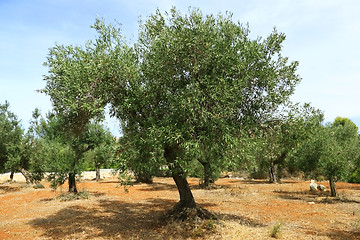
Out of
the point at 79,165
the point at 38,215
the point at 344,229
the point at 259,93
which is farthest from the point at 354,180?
the point at 38,215

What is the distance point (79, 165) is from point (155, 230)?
16424 mm

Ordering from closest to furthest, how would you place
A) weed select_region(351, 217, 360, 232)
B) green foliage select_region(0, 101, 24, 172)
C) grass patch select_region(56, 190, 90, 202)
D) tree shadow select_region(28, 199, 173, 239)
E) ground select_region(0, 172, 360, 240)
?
ground select_region(0, 172, 360, 240), tree shadow select_region(28, 199, 173, 239), weed select_region(351, 217, 360, 232), grass patch select_region(56, 190, 90, 202), green foliage select_region(0, 101, 24, 172)

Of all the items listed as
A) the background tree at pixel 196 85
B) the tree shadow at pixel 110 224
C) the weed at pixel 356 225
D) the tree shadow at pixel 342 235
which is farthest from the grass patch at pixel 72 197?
the weed at pixel 356 225

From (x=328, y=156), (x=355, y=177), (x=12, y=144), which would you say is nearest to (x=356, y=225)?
(x=328, y=156)

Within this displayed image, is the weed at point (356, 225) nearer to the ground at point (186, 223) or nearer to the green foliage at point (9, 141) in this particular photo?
the ground at point (186, 223)

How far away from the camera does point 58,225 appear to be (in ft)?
52.7

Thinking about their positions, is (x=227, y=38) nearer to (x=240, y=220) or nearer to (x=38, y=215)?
(x=240, y=220)

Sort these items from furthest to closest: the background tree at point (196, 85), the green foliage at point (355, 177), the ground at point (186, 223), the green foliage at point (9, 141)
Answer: the green foliage at point (355, 177)
the green foliage at point (9, 141)
the ground at point (186, 223)
the background tree at point (196, 85)

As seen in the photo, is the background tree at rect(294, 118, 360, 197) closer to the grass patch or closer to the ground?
the ground

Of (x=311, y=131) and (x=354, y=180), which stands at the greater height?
(x=311, y=131)

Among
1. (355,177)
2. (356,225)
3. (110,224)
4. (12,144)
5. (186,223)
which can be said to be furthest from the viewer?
(355,177)

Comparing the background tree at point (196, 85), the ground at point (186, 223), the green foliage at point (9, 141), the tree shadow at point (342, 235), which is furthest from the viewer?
the green foliage at point (9, 141)

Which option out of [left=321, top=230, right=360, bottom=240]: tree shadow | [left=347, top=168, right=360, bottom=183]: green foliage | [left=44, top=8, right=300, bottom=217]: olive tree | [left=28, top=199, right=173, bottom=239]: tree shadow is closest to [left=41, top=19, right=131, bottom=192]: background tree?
[left=44, top=8, right=300, bottom=217]: olive tree

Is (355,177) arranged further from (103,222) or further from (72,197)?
(72,197)
